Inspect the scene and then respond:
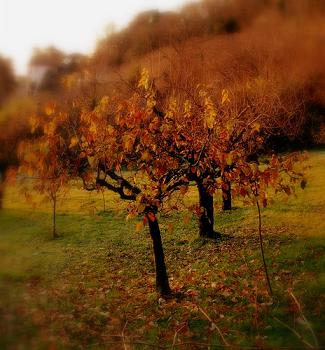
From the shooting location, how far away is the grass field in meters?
6.07

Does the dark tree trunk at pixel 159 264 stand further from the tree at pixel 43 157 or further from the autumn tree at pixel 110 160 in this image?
the tree at pixel 43 157

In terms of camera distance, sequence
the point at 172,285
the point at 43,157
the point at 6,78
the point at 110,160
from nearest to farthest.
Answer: the point at 6,78 → the point at 43,157 → the point at 110,160 → the point at 172,285

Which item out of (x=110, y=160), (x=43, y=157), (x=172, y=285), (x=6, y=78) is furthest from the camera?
(x=172, y=285)

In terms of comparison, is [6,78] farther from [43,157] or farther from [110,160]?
[110,160]

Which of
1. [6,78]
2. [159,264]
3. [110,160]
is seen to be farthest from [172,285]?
[6,78]

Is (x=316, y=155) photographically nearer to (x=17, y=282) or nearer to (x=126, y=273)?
(x=126, y=273)

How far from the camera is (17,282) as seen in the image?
4.84m

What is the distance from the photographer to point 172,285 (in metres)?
10.8

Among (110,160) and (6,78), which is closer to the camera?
(6,78)

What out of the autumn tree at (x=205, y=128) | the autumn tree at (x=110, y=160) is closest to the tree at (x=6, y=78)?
the autumn tree at (x=110, y=160)

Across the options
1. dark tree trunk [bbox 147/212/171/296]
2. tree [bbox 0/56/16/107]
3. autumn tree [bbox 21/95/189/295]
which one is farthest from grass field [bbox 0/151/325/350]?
tree [bbox 0/56/16/107]

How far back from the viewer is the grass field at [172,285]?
6.07 metres

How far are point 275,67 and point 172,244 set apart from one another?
7.30 meters

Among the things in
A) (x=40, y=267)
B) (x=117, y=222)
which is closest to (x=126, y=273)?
(x=40, y=267)
